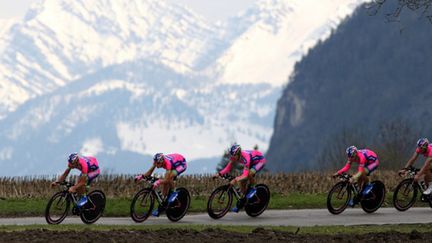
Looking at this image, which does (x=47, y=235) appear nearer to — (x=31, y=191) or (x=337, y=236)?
(x=337, y=236)

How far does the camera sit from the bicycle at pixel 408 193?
29.6 meters

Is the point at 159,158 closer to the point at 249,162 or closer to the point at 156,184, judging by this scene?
the point at 156,184

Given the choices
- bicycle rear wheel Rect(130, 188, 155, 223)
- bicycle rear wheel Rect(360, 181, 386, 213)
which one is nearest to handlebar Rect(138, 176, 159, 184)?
bicycle rear wheel Rect(130, 188, 155, 223)

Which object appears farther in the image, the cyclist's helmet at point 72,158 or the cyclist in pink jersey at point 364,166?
the cyclist in pink jersey at point 364,166

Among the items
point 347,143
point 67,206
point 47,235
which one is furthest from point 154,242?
point 347,143

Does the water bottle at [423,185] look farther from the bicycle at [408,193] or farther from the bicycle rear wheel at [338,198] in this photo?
the bicycle rear wheel at [338,198]

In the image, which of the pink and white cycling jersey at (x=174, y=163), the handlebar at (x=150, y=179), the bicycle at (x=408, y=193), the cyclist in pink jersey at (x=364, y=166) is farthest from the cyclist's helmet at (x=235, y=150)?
the bicycle at (x=408, y=193)

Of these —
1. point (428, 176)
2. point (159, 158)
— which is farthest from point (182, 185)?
point (159, 158)

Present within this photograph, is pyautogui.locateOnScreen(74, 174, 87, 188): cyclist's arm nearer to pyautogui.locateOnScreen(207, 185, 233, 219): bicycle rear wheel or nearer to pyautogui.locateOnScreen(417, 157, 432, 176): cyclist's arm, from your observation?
pyautogui.locateOnScreen(207, 185, 233, 219): bicycle rear wheel

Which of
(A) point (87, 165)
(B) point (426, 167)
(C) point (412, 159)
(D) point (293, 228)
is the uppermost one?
(C) point (412, 159)

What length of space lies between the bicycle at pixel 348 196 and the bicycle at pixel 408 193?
0.55m

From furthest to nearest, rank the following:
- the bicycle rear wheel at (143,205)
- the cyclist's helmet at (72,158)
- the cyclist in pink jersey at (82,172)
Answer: the bicycle rear wheel at (143,205) → the cyclist in pink jersey at (82,172) → the cyclist's helmet at (72,158)

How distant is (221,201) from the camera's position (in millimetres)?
28531

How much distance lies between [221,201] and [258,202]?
4.35 ft
